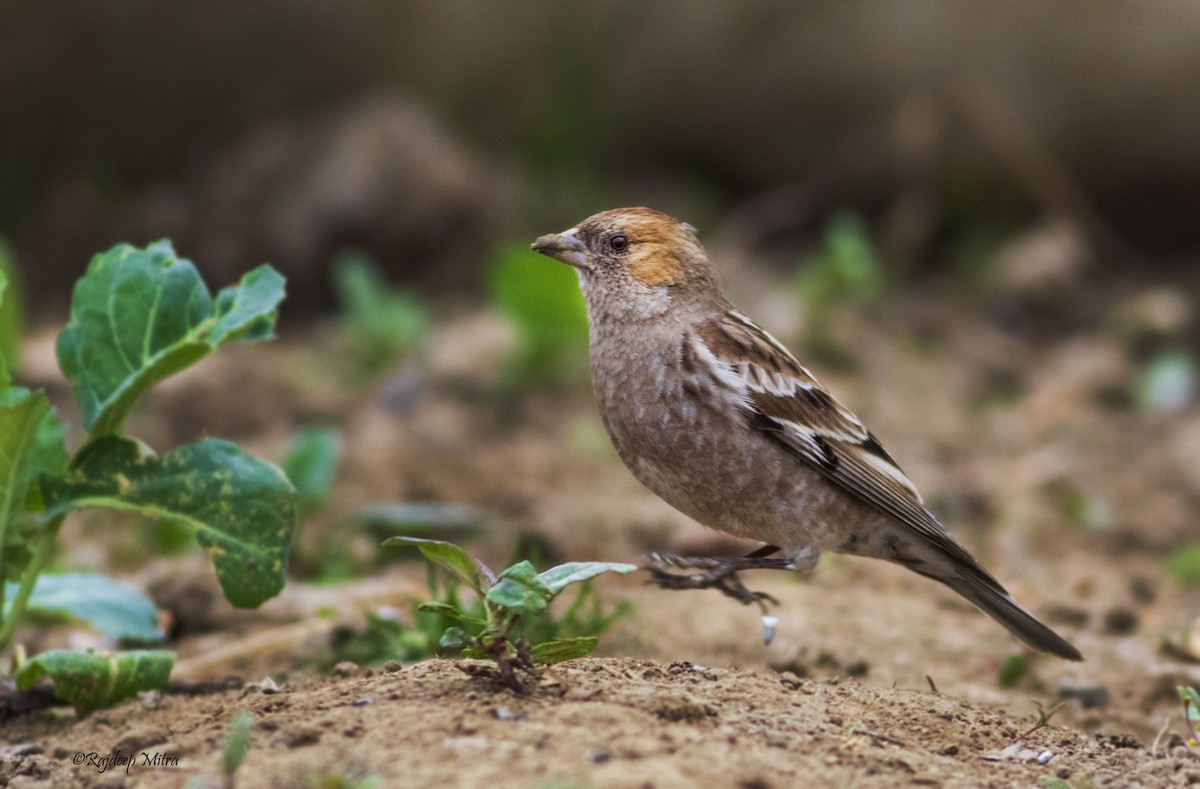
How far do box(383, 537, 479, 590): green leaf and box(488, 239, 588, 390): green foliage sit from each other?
13.7 feet

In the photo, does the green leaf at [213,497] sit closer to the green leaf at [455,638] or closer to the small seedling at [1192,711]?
the green leaf at [455,638]

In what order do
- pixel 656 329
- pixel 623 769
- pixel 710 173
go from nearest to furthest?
pixel 623 769, pixel 656 329, pixel 710 173

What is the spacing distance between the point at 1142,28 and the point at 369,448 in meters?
6.18

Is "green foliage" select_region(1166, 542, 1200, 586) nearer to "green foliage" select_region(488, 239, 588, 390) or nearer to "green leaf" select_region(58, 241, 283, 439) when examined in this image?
"green foliage" select_region(488, 239, 588, 390)

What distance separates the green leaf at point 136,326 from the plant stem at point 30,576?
29cm

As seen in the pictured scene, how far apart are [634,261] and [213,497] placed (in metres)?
1.61

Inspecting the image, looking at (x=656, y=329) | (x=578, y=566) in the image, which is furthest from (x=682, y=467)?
(x=578, y=566)

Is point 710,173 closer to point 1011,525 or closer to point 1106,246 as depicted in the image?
point 1106,246

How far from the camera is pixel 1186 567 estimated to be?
19.8 ft

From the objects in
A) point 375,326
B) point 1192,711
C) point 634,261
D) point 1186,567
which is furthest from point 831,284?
point 1192,711

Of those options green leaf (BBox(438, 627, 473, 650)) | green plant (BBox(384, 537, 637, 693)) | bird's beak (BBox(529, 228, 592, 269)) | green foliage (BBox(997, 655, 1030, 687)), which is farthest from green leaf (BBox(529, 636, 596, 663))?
green foliage (BBox(997, 655, 1030, 687))

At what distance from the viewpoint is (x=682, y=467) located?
419 cm

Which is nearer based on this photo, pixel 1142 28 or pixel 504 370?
pixel 504 370

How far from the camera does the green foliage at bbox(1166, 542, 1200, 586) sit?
19.7 feet
